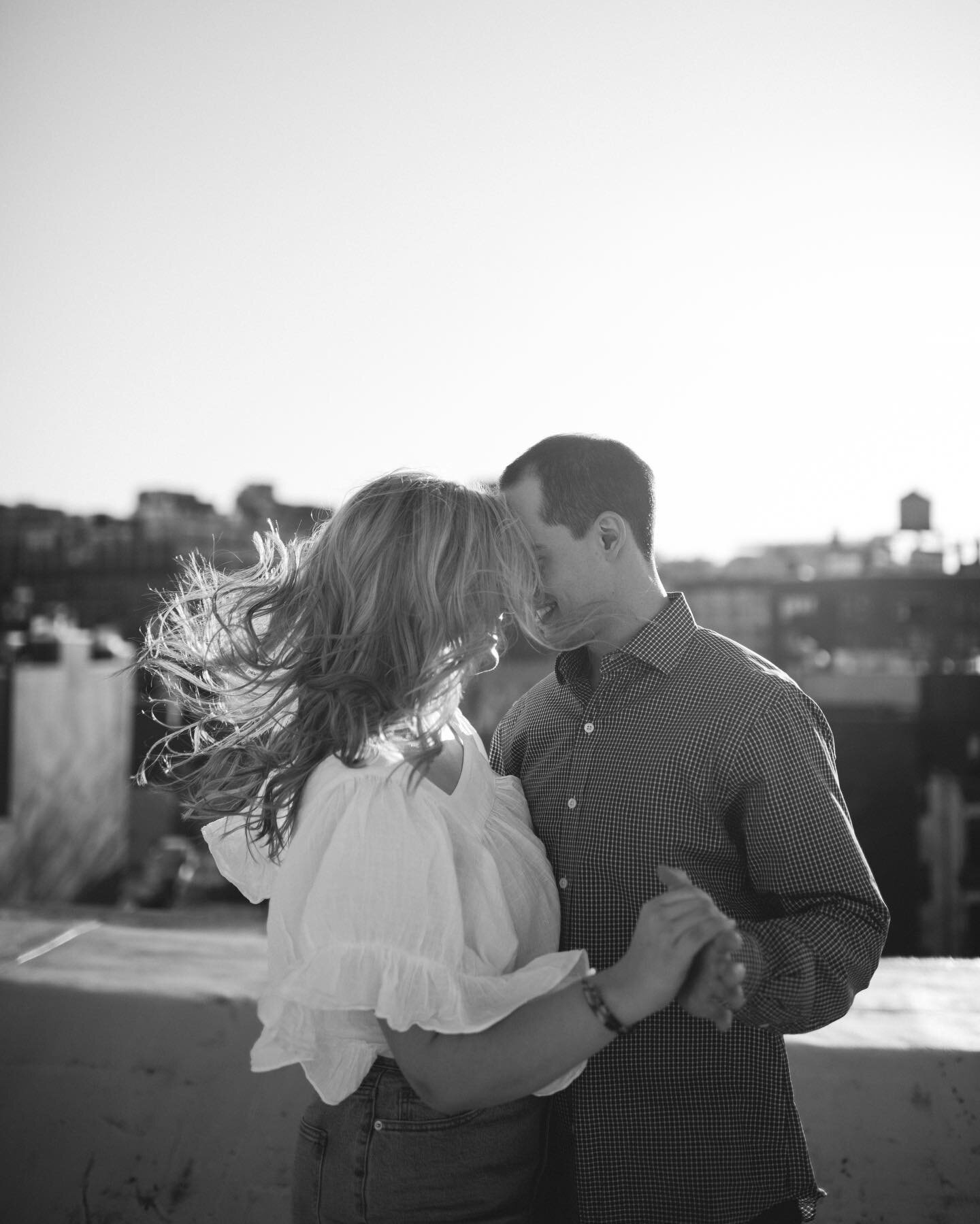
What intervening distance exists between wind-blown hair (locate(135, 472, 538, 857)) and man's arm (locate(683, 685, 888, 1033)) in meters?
0.43

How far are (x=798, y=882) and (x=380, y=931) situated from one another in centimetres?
69

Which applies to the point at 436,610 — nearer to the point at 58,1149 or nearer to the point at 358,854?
the point at 358,854

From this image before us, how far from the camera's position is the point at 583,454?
5.76 feet

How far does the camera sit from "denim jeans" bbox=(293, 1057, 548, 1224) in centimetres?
128

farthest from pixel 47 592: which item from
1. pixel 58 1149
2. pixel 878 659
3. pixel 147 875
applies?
pixel 58 1149

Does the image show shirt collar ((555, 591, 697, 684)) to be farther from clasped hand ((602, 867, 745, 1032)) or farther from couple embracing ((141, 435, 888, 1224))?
clasped hand ((602, 867, 745, 1032))

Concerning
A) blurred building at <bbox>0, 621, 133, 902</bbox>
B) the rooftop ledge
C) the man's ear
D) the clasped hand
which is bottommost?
blurred building at <bbox>0, 621, 133, 902</bbox>

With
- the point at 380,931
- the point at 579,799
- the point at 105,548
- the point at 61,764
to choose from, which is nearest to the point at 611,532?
the point at 579,799

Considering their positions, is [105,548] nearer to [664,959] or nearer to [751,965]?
[751,965]

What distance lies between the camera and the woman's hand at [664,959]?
3.73ft

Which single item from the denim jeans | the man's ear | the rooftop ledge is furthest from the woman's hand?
the rooftop ledge

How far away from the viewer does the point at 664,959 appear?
1139 millimetres

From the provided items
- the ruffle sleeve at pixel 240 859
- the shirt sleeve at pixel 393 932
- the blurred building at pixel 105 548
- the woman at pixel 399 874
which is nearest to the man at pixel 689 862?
the woman at pixel 399 874

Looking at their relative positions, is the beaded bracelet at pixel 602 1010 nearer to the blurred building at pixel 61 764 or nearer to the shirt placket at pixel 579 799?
the shirt placket at pixel 579 799
